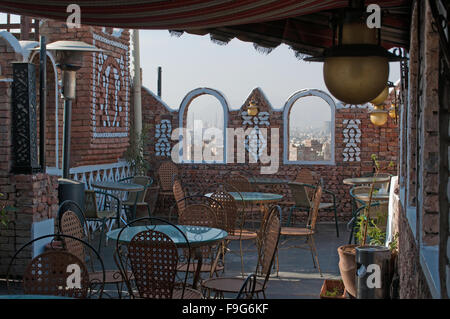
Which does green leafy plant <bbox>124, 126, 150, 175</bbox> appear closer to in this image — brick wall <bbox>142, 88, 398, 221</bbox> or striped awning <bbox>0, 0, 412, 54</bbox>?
brick wall <bbox>142, 88, 398, 221</bbox>

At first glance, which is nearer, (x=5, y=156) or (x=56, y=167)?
(x=5, y=156)

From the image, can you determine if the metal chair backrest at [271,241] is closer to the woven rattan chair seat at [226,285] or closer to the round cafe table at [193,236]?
the woven rattan chair seat at [226,285]

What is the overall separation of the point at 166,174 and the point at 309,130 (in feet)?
126

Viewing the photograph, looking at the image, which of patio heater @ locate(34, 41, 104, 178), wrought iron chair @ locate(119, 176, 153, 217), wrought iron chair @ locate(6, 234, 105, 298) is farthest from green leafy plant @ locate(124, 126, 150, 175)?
wrought iron chair @ locate(6, 234, 105, 298)

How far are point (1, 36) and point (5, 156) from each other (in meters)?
1.39

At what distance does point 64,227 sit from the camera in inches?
173

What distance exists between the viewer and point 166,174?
36.0ft

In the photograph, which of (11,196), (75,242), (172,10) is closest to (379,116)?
(11,196)

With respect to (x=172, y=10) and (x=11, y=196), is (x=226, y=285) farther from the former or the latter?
(x=11, y=196)

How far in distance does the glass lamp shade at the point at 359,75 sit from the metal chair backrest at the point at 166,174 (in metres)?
8.78

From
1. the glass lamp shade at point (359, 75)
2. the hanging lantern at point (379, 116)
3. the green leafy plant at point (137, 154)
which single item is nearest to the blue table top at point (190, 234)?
the glass lamp shade at point (359, 75)

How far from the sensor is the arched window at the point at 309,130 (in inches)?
423
